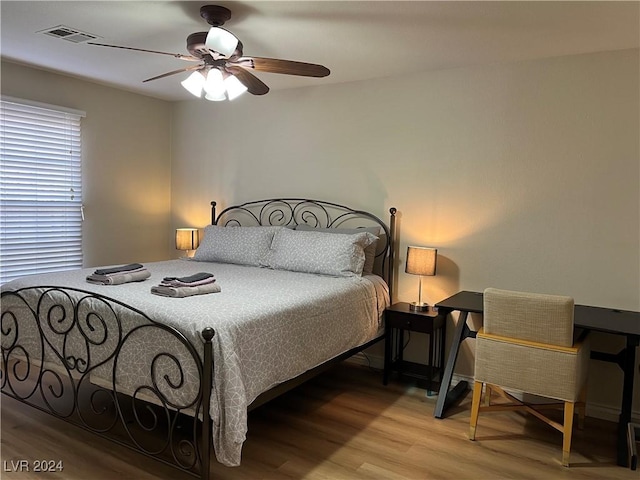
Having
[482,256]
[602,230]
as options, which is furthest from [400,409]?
[602,230]

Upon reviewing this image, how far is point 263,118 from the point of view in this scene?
4.58 meters

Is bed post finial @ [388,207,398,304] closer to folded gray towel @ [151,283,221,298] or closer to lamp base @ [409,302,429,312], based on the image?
lamp base @ [409,302,429,312]

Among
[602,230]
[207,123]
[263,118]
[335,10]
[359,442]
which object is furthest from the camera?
[207,123]

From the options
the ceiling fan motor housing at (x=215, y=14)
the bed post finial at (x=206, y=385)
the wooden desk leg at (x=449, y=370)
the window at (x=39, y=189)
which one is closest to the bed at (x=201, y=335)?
the bed post finial at (x=206, y=385)

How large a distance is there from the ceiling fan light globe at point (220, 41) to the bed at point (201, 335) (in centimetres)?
128

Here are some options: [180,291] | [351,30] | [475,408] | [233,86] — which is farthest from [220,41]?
[475,408]

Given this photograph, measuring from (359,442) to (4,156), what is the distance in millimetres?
3511

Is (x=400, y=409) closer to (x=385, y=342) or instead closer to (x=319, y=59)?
(x=385, y=342)

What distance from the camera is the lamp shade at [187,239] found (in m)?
4.80

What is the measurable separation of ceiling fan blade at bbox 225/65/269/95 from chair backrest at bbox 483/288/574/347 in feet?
6.02

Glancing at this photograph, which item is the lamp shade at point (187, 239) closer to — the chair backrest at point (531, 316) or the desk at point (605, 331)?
the desk at point (605, 331)

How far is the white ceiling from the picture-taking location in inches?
99.7

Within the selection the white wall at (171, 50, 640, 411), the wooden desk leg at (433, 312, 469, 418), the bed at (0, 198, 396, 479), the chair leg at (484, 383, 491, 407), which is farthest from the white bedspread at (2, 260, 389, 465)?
the chair leg at (484, 383, 491, 407)

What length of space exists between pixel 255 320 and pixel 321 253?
1.32m
